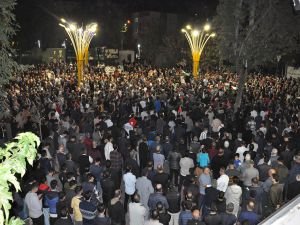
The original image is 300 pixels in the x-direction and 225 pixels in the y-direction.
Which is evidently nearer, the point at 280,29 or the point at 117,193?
the point at 117,193

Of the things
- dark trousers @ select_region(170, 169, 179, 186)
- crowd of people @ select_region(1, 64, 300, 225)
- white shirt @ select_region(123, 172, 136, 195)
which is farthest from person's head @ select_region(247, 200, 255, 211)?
dark trousers @ select_region(170, 169, 179, 186)

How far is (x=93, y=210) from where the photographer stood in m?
8.19

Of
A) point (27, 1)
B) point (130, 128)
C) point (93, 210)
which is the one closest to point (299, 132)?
point (130, 128)

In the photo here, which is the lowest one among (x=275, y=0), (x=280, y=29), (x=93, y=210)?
(x=93, y=210)

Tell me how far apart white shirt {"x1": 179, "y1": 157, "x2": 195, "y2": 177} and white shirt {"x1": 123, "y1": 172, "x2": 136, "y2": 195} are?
65.3 inches

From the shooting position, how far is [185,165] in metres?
11.1

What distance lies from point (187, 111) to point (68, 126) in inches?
202

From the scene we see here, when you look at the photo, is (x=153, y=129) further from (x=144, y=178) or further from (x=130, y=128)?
(x=144, y=178)

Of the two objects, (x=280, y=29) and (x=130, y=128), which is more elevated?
(x=280, y=29)

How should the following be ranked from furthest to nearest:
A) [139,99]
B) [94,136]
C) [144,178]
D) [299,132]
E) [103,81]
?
[103,81]
[139,99]
[299,132]
[94,136]
[144,178]

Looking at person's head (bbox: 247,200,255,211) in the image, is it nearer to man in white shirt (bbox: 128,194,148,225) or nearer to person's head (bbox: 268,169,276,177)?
person's head (bbox: 268,169,276,177)

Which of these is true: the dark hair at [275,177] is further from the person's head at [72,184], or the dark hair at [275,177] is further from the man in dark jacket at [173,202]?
the person's head at [72,184]

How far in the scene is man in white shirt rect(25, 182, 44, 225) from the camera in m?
8.62

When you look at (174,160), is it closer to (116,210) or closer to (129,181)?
(129,181)
